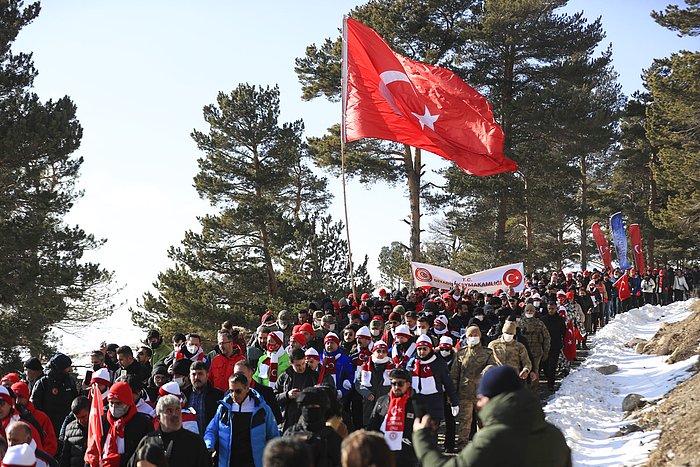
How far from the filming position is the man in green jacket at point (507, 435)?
3.70 meters

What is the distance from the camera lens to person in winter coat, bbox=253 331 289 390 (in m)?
9.45

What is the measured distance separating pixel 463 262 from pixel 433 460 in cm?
3450

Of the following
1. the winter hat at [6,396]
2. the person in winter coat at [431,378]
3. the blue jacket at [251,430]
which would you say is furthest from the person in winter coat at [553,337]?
the winter hat at [6,396]

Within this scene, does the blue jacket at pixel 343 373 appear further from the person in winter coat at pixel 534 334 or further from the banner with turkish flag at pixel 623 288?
the banner with turkish flag at pixel 623 288

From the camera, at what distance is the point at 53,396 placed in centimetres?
849

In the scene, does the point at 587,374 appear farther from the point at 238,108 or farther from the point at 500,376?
the point at 238,108

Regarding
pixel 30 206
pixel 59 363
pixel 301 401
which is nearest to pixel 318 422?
pixel 301 401

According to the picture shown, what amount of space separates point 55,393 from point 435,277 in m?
15.0

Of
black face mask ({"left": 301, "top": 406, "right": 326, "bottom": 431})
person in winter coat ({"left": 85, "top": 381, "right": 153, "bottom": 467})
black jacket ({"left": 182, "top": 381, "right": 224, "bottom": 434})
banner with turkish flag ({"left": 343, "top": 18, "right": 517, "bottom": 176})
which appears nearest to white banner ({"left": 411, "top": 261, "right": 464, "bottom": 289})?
banner with turkish flag ({"left": 343, "top": 18, "right": 517, "bottom": 176})

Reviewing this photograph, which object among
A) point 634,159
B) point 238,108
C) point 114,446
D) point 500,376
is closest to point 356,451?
point 500,376

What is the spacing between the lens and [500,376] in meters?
3.87

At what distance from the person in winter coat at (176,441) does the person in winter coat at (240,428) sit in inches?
30.3

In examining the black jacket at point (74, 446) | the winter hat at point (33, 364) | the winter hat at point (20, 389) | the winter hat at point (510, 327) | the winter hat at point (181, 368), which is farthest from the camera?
the winter hat at point (510, 327)

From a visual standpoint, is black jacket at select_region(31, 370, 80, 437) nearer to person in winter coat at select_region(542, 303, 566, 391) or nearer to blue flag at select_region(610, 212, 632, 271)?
person in winter coat at select_region(542, 303, 566, 391)
